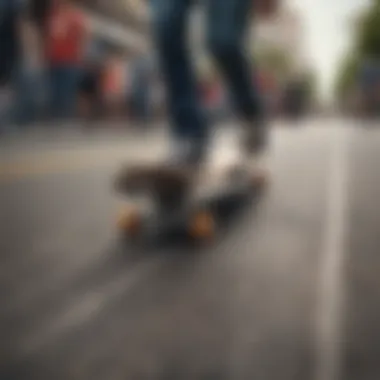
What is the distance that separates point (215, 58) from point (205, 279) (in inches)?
9.3

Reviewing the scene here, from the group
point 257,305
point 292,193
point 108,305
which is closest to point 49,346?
point 108,305

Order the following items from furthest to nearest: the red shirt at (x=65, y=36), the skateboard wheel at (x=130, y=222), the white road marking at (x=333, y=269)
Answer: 1. the skateboard wheel at (x=130, y=222)
2. the red shirt at (x=65, y=36)
3. the white road marking at (x=333, y=269)

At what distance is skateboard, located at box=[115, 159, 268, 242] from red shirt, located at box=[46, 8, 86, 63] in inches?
5.4

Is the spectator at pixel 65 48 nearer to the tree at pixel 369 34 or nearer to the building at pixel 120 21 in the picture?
the building at pixel 120 21

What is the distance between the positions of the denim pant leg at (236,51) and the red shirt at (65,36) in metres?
0.14

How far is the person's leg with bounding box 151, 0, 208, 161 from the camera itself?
0.73 m

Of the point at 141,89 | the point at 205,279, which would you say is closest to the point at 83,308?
the point at 205,279

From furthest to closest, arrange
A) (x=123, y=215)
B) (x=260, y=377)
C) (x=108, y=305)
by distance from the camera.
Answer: (x=123, y=215), (x=108, y=305), (x=260, y=377)

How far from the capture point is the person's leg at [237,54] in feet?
2.31

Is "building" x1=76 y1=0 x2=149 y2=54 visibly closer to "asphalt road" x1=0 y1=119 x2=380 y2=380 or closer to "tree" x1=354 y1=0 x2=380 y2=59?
"asphalt road" x1=0 y1=119 x2=380 y2=380

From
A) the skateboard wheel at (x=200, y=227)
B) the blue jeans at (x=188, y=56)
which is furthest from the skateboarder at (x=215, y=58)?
the skateboard wheel at (x=200, y=227)

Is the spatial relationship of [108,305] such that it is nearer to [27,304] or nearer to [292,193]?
[27,304]

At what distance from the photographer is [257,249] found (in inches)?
32.2

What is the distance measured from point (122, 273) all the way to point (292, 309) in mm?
211
